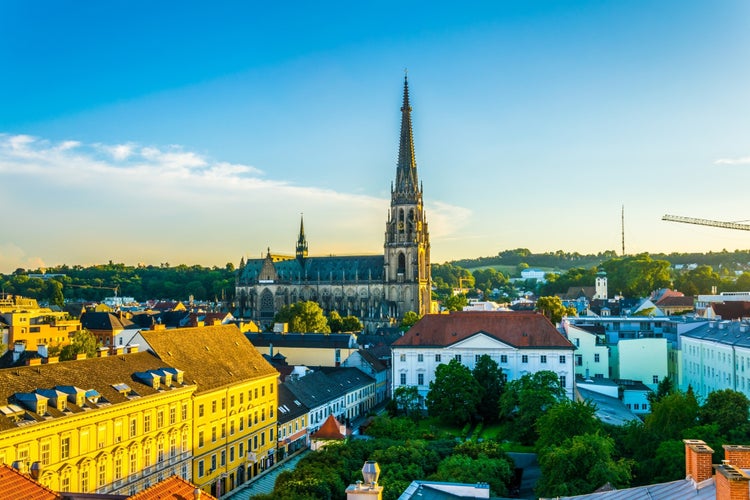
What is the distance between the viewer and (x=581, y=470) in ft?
124

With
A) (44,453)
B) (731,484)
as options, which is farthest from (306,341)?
(731,484)

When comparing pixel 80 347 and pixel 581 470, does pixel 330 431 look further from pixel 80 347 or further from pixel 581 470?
pixel 80 347

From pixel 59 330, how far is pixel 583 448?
89053 millimetres

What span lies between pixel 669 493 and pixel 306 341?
74.2 m

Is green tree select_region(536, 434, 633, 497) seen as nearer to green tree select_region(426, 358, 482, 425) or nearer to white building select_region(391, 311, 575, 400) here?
green tree select_region(426, 358, 482, 425)

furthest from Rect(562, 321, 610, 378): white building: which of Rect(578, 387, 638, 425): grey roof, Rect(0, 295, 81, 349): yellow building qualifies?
Rect(0, 295, 81, 349): yellow building

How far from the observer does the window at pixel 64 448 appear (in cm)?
3738

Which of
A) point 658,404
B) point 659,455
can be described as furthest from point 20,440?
point 658,404

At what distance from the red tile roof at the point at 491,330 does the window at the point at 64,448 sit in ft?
144

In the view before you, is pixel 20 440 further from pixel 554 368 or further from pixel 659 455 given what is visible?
pixel 554 368

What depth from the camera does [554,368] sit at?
2923 inches

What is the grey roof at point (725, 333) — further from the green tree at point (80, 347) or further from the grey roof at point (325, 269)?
the grey roof at point (325, 269)

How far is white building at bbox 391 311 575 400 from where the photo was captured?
74.5 meters

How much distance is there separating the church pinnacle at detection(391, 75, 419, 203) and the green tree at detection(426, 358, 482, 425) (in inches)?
3663
